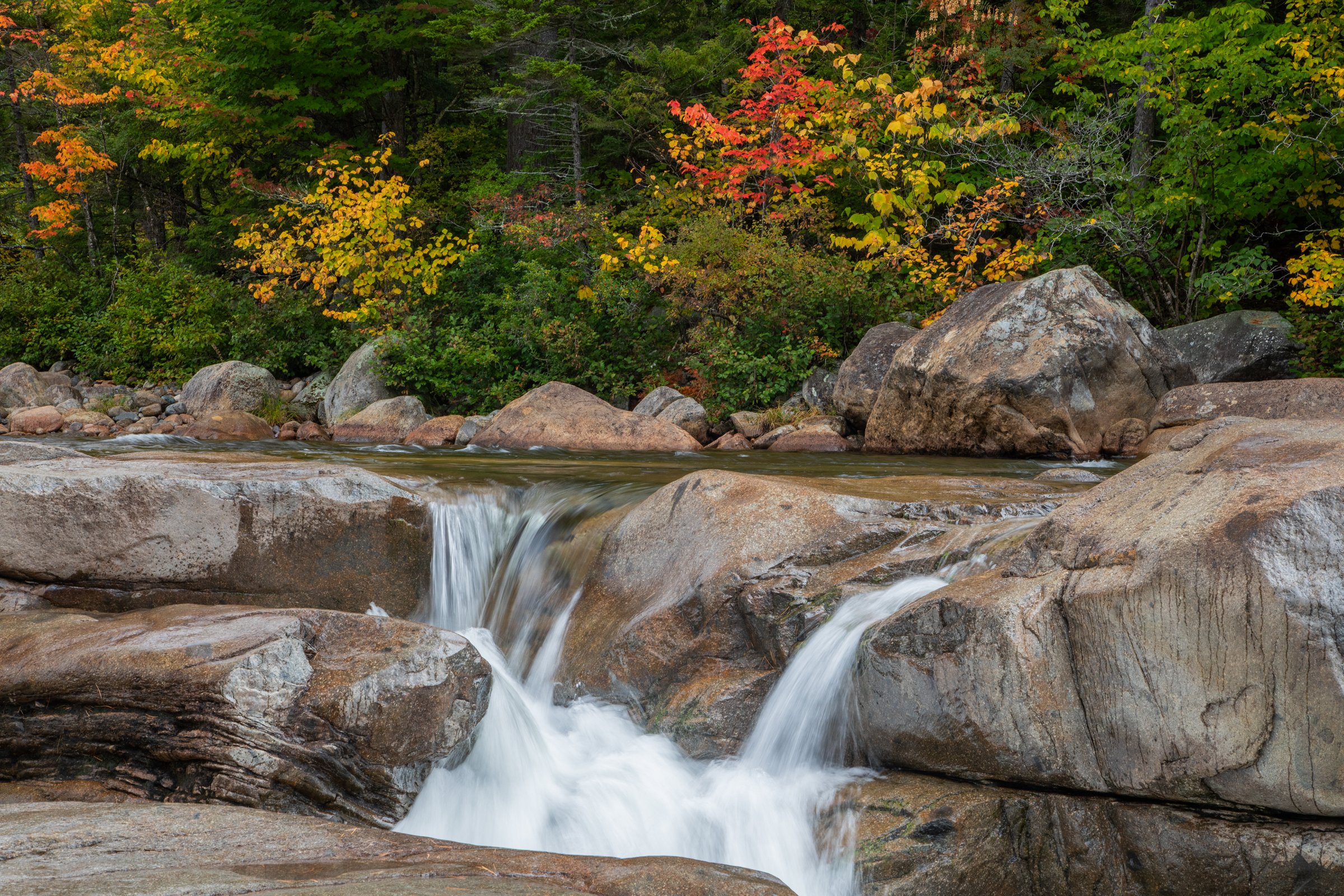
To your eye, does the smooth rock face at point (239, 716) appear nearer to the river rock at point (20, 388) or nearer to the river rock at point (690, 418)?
the river rock at point (690, 418)

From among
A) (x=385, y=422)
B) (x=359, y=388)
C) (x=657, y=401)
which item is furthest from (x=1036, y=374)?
(x=359, y=388)

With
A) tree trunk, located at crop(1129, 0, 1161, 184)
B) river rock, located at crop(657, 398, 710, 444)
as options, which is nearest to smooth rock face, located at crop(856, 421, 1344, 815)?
river rock, located at crop(657, 398, 710, 444)

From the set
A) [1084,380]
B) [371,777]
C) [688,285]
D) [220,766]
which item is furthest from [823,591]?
[688,285]

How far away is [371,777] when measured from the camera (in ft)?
13.4

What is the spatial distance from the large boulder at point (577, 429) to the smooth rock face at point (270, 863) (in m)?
8.46

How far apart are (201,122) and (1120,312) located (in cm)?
1661

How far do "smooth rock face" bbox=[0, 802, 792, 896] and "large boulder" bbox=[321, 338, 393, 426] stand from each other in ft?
40.5

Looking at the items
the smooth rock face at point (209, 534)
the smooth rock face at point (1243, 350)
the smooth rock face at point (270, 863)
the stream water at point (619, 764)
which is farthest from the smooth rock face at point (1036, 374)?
the smooth rock face at point (270, 863)

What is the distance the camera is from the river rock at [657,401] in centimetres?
1342

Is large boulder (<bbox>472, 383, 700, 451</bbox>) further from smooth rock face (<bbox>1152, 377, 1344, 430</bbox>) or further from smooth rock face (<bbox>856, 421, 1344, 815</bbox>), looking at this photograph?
smooth rock face (<bbox>856, 421, 1344, 815</bbox>)

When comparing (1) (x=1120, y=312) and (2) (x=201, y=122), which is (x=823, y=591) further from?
(2) (x=201, y=122)

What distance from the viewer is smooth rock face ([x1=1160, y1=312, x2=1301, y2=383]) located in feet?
35.3

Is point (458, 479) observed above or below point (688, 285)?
below

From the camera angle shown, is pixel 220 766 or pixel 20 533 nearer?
pixel 220 766
